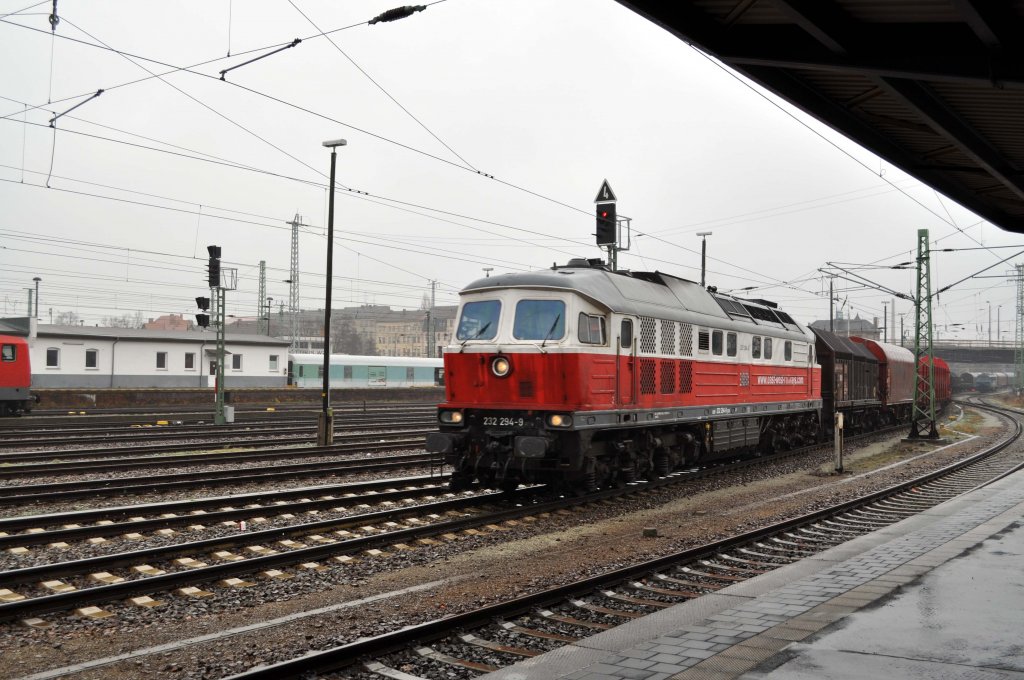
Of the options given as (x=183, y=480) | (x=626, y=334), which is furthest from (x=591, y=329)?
(x=183, y=480)

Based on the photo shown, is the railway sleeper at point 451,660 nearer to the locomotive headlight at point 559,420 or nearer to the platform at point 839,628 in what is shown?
the platform at point 839,628

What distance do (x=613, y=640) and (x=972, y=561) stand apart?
16.2ft

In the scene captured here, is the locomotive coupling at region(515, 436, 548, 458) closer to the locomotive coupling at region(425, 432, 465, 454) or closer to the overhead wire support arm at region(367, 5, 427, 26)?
the locomotive coupling at region(425, 432, 465, 454)

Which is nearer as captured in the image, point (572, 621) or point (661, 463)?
point (572, 621)

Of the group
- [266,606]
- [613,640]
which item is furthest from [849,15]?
[266,606]

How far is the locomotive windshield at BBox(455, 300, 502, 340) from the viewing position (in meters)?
13.8

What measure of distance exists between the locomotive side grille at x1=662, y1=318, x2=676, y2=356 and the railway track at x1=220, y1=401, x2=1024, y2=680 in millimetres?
4078

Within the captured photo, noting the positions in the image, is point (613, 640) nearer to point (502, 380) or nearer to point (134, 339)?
point (502, 380)

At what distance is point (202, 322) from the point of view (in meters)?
27.7

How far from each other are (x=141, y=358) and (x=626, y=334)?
4329cm

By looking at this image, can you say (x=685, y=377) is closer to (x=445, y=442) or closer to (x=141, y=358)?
(x=445, y=442)

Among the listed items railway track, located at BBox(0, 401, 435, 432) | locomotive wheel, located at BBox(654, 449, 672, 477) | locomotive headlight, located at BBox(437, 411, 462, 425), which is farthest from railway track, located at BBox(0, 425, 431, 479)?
railway track, located at BBox(0, 401, 435, 432)

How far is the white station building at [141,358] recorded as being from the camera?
152 ft

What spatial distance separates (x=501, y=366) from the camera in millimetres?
13453
